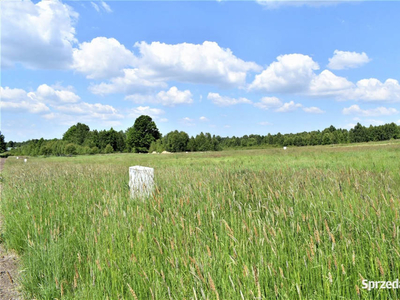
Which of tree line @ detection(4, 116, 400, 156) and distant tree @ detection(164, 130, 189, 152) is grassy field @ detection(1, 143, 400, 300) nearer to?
tree line @ detection(4, 116, 400, 156)

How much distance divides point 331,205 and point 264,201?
1036 millimetres

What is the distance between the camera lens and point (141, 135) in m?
73.9

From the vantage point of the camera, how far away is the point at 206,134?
89.1 m

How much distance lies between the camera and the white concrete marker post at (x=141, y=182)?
5.06 meters

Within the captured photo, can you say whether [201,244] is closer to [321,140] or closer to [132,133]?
[132,133]

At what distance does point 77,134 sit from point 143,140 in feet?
79.8

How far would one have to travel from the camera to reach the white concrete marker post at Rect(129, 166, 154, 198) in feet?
16.6

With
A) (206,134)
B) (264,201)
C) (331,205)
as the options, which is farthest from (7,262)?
(206,134)

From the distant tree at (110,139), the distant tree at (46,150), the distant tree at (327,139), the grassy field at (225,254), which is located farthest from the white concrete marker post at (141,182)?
the distant tree at (327,139)

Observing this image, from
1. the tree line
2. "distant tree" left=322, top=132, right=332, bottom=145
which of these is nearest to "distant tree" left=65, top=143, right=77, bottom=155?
the tree line

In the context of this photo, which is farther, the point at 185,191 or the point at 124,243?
the point at 185,191

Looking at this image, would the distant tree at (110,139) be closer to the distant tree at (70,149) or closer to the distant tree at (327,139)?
the distant tree at (70,149)

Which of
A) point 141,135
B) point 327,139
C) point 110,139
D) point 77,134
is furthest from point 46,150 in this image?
point 327,139

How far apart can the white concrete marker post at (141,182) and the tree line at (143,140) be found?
189 feet
